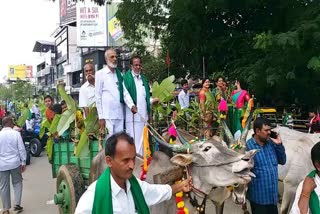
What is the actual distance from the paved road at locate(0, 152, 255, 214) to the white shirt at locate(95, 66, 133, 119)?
102 inches

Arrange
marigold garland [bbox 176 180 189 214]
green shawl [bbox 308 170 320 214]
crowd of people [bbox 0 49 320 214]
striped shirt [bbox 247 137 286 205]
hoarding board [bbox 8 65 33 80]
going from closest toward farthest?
crowd of people [bbox 0 49 320 214]
green shawl [bbox 308 170 320 214]
marigold garland [bbox 176 180 189 214]
striped shirt [bbox 247 137 286 205]
hoarding board [bbox 8 65 33 80]

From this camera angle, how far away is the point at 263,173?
4332 mm

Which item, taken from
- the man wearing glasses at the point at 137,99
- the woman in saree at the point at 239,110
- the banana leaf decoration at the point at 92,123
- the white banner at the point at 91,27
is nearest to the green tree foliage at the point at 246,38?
the woman in saree at the point at 239,110

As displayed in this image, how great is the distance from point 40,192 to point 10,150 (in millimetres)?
2065

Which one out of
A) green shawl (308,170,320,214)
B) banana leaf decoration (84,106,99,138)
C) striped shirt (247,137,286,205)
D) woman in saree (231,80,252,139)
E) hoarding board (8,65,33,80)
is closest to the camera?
green shawl (308,170,320,214)

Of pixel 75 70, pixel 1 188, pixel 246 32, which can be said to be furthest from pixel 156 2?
pixel 75 70

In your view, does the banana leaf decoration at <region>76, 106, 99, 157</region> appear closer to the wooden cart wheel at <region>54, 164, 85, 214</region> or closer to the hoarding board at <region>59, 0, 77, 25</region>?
the wooden cart wheel at <region>54, 164, 85, 214</region>

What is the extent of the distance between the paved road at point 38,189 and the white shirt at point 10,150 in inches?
36.8

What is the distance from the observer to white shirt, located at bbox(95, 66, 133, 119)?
5.64 m

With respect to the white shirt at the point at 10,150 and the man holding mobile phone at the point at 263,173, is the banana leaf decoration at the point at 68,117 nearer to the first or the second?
the white shirt at the point at 10,150

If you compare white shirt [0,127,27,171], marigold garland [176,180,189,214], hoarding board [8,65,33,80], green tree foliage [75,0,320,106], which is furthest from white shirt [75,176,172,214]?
hoarding board [8,65,33,80]

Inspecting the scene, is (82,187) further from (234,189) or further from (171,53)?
(171,53)

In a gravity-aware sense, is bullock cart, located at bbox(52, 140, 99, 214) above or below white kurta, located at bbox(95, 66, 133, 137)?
below

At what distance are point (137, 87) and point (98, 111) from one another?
2.20ft
